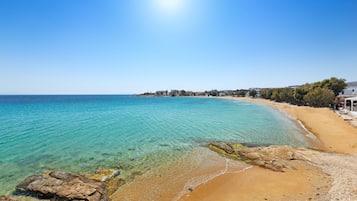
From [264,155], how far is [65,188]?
42.8ft

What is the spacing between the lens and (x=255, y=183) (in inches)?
425

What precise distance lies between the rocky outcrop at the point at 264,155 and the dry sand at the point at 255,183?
2.33ft

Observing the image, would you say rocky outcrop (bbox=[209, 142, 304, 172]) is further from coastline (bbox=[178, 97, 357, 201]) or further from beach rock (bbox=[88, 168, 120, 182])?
beach rock (bbox=[88, 168, 120, 182])

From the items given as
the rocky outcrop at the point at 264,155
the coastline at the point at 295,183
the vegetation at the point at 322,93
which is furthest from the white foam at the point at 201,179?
the vegetation at the point at 322,93

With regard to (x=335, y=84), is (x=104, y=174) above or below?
below

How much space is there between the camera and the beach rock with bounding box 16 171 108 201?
8812 millimetres

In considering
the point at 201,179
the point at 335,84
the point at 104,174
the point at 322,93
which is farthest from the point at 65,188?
the point at 335,84

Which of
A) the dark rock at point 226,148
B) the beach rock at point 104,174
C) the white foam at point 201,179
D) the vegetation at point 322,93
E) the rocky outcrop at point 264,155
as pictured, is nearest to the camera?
the white foam at point 201,179

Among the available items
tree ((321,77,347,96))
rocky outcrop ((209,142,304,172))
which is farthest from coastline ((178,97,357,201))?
tree ((321,77,347,96))

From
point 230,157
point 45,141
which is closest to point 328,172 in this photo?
point 230,157

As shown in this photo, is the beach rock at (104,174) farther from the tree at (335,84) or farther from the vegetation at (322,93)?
the tree at (335,84)

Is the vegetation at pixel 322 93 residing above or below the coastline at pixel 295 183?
above

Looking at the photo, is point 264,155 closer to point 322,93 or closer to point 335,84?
point 322,93

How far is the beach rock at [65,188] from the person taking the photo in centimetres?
881
